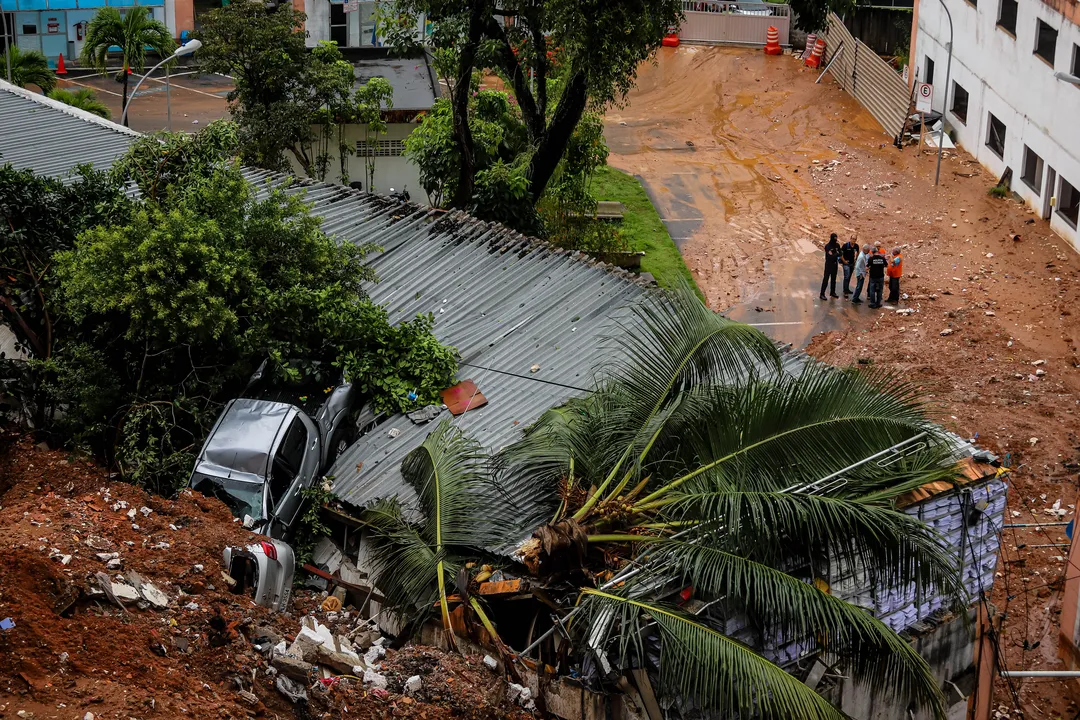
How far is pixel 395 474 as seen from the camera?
47.7ft

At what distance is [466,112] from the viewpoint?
24172mm

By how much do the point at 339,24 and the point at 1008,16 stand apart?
22.6m

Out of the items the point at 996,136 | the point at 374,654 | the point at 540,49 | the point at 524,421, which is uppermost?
the point at 540,49

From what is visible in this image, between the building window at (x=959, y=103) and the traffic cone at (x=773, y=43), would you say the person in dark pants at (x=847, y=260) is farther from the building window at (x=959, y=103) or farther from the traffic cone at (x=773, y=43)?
the traffic cone at (x=773, y=43)

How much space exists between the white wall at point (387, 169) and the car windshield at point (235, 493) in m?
16.5

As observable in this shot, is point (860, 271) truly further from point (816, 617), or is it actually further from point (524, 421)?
point (816, 617)

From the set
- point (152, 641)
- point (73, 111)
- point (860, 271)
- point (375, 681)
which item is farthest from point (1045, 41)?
point (152, 641)

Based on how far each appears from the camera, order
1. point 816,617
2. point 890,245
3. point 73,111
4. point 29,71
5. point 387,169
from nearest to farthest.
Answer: point 816,617, point 73,111, point 890,245, point 387,169, point 29,71

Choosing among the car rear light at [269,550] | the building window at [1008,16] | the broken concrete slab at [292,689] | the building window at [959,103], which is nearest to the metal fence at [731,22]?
the building window at [959,103]

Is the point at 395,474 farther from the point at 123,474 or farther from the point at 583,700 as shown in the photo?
the point at 583,700

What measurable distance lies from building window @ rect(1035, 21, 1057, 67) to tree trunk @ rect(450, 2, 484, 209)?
15930 millimetres

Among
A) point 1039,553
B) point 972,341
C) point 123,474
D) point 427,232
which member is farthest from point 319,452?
point 972,341

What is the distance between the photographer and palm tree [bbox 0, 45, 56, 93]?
33.3 metres

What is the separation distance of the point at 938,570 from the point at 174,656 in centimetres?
663
